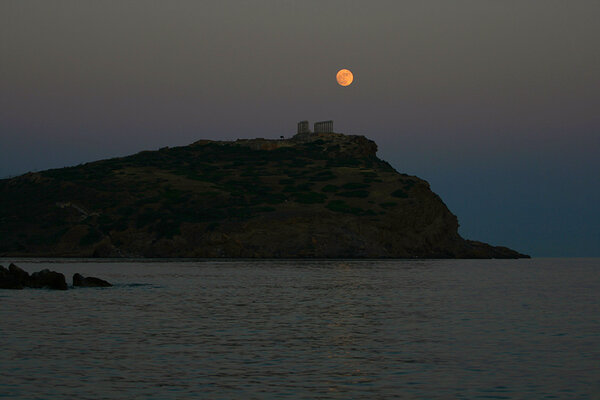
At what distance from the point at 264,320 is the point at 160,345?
378 inches

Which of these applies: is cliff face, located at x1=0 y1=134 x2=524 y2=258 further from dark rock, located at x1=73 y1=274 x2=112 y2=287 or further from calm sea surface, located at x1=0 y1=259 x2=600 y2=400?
calm sea surface, located at x1=0 y1=259 x2=600 y2=400

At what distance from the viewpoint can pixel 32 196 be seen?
176875 millimetres

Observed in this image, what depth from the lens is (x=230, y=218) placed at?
509ft

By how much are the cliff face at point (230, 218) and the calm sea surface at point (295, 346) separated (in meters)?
94.3

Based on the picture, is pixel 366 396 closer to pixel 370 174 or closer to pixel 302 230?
pixel 302 230

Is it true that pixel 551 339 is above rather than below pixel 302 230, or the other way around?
below

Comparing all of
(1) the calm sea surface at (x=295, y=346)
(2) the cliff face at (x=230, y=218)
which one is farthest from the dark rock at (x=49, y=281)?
(2) the cliff face at (x=230, y=218)

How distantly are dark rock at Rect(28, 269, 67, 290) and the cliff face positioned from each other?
8597 cm

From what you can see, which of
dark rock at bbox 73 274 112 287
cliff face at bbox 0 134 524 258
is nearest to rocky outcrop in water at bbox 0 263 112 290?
dark rock at bbox 73 274 112 287

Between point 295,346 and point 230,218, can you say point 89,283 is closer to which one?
point 295,346

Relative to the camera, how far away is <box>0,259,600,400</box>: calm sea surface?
65.2ft

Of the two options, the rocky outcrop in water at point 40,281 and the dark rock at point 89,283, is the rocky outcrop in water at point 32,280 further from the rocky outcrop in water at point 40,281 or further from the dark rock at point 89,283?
the dark rock at point 89,283

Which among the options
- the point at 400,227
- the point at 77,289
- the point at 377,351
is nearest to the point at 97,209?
the point at 400,227

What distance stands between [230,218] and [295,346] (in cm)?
12791
